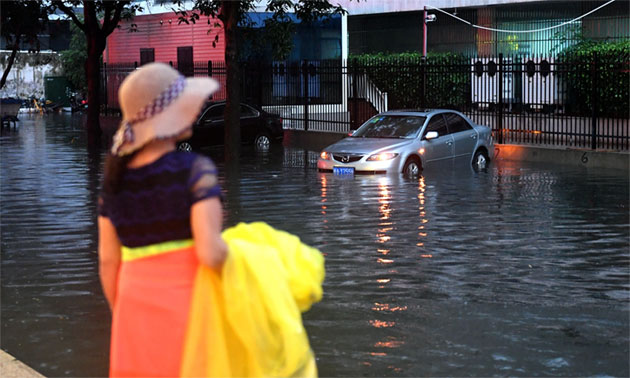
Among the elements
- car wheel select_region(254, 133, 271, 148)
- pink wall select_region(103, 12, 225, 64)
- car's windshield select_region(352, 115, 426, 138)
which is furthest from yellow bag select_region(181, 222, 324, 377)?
pink wall select_region(103, 12, 225, 64)

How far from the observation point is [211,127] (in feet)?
93.1

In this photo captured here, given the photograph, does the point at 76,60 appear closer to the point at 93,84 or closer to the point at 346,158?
the point at 93,84

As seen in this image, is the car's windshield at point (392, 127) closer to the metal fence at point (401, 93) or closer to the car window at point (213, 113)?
the metal fence at point (401, 93)

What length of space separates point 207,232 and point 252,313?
1.40ft

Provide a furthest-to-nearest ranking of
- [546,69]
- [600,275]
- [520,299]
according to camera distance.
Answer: [546,69] < [600,275] < [520,299]

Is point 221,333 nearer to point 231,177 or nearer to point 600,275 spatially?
point 600,275

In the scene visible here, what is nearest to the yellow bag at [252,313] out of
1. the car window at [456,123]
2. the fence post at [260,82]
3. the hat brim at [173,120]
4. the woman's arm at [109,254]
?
the woman's arm at [109,254]

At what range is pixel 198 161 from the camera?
4176mm

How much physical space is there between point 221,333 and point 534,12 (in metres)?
38.7

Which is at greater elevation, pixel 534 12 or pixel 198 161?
pixel 534 12

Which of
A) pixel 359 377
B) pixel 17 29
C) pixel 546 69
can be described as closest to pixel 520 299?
pixel 359 377

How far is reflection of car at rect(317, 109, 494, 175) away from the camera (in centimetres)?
1992

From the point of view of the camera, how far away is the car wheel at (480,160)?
Answer: 22016mm

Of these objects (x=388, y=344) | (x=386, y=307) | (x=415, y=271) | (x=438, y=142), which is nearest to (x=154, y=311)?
(x=388, y=344)
